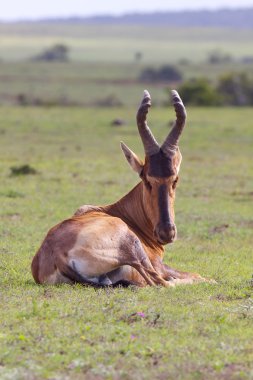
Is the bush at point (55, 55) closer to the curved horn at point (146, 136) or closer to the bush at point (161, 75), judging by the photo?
the bush at point (161, 75)

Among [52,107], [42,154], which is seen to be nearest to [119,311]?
[42,154]

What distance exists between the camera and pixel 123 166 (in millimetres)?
20797

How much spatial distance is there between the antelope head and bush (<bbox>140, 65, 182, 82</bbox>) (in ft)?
203

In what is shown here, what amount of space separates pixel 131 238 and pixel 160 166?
0.75 m

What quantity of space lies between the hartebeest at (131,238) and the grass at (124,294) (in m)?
0.21

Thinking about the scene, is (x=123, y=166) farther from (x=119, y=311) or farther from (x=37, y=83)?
(x=37, y=83)

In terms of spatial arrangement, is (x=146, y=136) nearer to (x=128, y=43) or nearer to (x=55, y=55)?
(x=55, y=55)

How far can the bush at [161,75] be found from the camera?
70719 millimetres

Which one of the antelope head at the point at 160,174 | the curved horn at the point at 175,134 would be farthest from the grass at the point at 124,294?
the curved horn at the point at 175,134

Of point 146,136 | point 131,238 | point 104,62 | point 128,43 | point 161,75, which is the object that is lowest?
point 128,43

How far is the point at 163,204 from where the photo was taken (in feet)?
28.6

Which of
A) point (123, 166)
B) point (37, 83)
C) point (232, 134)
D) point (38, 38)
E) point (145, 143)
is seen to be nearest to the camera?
point (145, 143)

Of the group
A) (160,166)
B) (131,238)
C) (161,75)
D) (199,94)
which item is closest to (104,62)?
(161,75)

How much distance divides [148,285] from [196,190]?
886cm
